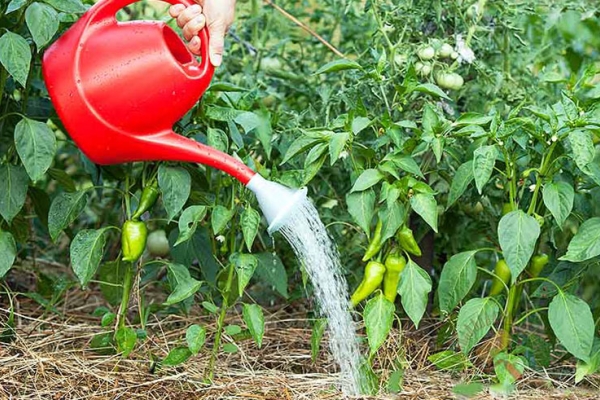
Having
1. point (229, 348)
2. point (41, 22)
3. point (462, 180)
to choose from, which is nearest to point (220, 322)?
point (229, 348)

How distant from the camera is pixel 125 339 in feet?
6.18

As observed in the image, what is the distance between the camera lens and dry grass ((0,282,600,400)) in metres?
1.88

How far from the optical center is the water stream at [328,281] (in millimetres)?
1790

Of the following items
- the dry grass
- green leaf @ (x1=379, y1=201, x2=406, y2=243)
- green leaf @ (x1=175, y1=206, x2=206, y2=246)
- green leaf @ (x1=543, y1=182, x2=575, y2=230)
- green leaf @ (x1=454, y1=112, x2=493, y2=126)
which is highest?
green leaf @ (x1=454, y1=112, x2=493, y2=126)

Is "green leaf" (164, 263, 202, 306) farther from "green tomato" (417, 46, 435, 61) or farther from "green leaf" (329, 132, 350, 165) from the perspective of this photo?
"green tomato" (417, 46, 435, 61)

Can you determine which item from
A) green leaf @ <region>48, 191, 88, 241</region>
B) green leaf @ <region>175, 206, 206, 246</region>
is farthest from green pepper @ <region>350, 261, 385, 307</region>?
green leaf @ <region>48, 191, 88, 241</region>

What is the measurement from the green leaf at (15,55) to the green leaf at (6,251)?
33 centimetres

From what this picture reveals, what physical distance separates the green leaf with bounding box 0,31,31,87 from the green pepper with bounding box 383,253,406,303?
2.38ft

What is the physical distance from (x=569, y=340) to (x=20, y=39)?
110 centimetres

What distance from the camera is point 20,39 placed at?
1784 millimetres

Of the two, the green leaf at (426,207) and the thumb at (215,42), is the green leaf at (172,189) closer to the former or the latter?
the thumb at (215,42)

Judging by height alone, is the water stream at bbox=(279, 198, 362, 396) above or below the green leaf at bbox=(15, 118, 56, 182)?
below

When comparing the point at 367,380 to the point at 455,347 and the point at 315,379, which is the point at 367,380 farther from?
the point at 455,347

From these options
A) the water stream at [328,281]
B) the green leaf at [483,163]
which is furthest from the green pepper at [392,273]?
the green leaf at [483,163]
